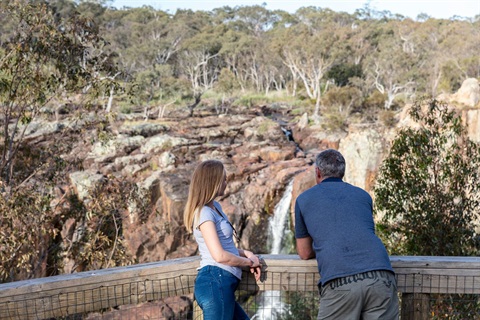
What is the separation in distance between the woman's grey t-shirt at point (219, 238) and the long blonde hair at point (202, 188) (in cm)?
4

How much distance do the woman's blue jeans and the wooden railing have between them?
0.22 m

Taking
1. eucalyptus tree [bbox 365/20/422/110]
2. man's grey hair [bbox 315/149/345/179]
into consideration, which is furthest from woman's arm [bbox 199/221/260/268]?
eucalyptus tree [bbox 365/20/422/110]

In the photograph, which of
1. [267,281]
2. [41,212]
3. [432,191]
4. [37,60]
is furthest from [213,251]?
[37,60]

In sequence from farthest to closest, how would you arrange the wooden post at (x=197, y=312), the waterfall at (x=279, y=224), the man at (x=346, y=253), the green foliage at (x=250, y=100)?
the green foliage at (x=250, y=100) → the waterfall at (x=279, y=224) → the wooden post at (x=197, y=312) → the man at (x=346, y=253)

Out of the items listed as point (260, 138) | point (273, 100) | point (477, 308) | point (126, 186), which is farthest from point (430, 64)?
point (477, 308)

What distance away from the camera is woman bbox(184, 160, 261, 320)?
271 centimetres

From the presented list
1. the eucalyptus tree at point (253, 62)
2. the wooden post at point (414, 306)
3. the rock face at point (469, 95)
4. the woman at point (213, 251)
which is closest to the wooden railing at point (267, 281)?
the wooden post at point (414, 306)

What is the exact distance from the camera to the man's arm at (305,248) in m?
2.84

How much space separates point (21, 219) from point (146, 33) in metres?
49.9

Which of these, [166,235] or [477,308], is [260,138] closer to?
[166,235]

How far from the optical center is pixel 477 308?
4.62 meters

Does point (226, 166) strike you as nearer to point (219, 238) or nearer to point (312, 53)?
point (219, 238)

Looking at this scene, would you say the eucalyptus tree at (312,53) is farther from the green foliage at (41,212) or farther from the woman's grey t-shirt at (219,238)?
the woman's grey t-shirt at (219,238)

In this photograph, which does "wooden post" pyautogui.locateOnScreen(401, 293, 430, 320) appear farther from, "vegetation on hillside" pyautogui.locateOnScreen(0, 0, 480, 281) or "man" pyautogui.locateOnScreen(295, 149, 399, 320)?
"vegetation on hillside" pyautogui.locateOnScreen(0, 0, 480, 281)
